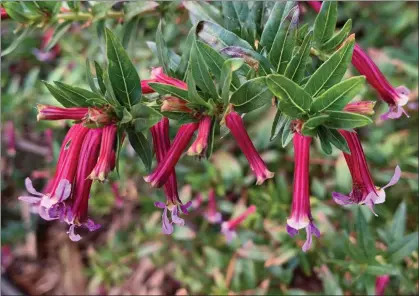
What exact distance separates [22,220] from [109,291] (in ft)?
2.72

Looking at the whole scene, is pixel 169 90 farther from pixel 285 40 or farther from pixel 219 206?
pixel 219 206

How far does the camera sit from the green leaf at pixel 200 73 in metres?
1.22

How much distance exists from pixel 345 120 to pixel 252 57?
0.86 feet

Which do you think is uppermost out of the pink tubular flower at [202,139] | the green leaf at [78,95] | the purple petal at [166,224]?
the green leaf at [78,95]

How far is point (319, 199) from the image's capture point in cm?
249

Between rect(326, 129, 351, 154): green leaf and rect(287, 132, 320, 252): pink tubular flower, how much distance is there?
5 centimetres

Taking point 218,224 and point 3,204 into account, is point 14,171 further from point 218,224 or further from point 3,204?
point 218,224

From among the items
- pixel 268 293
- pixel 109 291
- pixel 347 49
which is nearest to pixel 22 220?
pixel 109 291

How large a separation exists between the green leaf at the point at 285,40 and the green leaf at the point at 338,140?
0.20m

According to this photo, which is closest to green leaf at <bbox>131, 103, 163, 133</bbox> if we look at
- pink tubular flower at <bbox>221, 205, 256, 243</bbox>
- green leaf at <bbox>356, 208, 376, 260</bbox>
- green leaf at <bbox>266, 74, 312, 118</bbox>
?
green leaf at <bbox>266, 74, 312, 118</bbox>

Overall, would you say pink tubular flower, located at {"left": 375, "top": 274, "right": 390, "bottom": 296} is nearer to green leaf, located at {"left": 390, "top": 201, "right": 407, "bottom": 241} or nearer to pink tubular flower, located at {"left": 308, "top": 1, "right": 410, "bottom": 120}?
green leaf, located at {"left": 390, "top": 201, "right": 407, "bottom": 241}

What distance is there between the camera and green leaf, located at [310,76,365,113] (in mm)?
1138

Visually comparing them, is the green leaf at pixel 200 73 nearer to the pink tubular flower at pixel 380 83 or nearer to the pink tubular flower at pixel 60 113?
the pink tubular flower at pixel 60 113

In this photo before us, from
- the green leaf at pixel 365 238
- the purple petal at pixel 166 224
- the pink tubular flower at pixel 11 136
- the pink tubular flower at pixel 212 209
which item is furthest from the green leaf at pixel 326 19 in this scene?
the pink tubular flower at pixel 11 136
